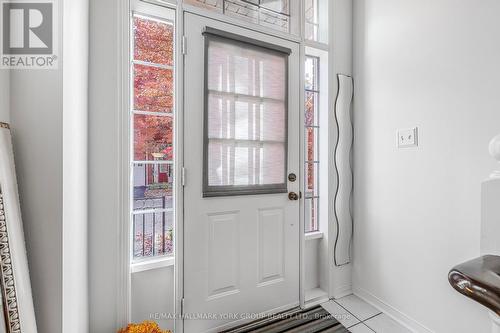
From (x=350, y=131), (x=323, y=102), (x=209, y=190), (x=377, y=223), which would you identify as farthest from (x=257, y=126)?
(x=377, y=223)

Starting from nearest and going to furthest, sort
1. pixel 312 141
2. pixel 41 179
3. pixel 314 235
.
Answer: pixel 41 179, pixel 314 235, pixel 312 141

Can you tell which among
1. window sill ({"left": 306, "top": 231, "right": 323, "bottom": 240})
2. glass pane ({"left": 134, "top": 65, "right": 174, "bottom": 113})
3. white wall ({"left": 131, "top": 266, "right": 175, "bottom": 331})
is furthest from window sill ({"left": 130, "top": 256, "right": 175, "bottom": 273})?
window sill ({"left": 306, "top": 231, "right": 323, "bottom": 240})

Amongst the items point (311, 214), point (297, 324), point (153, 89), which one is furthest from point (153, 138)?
point (297, 324)

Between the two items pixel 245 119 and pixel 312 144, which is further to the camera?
pixel 312 144

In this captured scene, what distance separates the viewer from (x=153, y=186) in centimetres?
167

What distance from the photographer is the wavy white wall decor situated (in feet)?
6.97

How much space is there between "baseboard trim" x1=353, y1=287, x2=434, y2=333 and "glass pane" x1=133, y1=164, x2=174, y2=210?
1723 mm

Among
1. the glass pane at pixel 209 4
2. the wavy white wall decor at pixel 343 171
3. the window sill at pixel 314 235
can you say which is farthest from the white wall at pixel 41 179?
the wavy white wall decor at pixel 343 171

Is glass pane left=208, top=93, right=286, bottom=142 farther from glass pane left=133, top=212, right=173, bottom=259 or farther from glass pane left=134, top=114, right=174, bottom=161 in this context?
glass pane left=133, top=212, right=173, bottom=259

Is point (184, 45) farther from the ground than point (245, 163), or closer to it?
farther from the ground

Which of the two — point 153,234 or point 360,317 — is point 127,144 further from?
point 360,317

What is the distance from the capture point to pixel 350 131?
217cm

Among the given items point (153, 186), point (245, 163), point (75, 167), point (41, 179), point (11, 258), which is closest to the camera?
point (11, 258)

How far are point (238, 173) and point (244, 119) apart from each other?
0.39m
